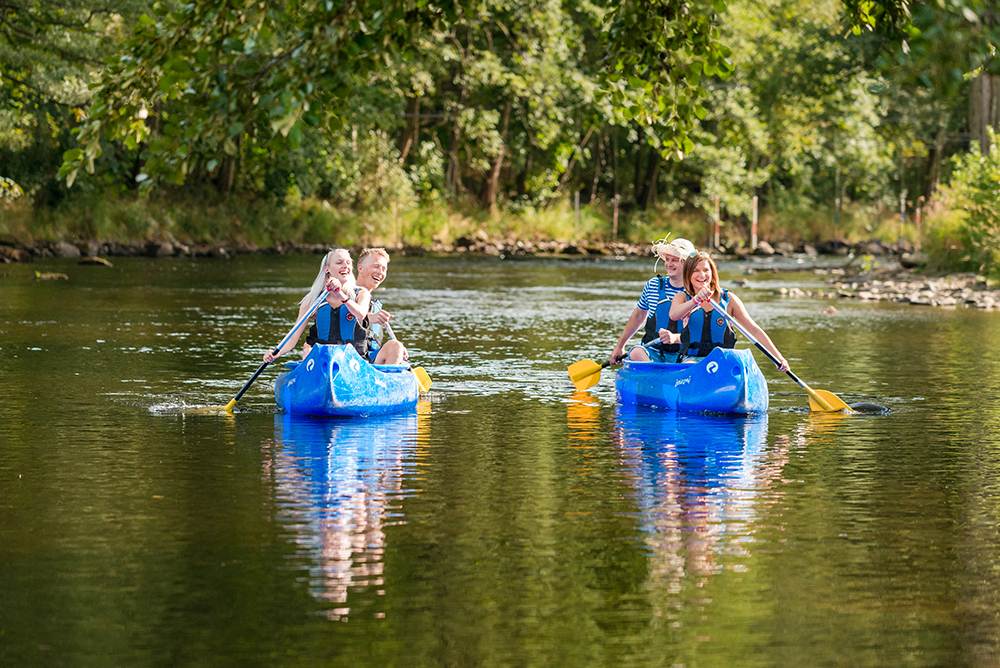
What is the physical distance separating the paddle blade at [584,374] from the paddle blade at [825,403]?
2.47 m

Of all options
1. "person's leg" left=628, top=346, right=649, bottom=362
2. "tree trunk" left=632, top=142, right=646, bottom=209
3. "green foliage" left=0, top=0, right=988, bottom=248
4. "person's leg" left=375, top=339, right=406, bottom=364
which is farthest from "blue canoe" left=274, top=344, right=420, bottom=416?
"tree trunk" left=632, top=142, right=646, bottom=209

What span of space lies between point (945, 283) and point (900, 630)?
101 ft

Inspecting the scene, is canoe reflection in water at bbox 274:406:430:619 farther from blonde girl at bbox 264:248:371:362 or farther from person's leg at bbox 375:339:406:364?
blonde girl at bbox 264:248:371:362

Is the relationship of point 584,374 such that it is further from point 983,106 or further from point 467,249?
point 467,249

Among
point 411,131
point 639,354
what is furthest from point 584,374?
point 411,131

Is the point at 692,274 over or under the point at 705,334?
over

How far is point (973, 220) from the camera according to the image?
3769 cm

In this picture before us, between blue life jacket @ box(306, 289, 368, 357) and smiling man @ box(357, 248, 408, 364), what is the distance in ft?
0.64

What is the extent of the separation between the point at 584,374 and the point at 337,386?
3.42 m

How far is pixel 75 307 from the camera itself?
29625 millimetres

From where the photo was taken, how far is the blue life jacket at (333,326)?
1642cm

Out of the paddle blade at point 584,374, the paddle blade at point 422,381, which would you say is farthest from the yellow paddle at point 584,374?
the paddle blade at point 422,381

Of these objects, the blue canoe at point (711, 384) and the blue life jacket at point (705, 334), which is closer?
A: the blue canoe at point (711, 384)

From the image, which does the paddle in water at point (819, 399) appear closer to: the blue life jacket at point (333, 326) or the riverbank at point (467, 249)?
the blue life jacket at point (333, 326)
